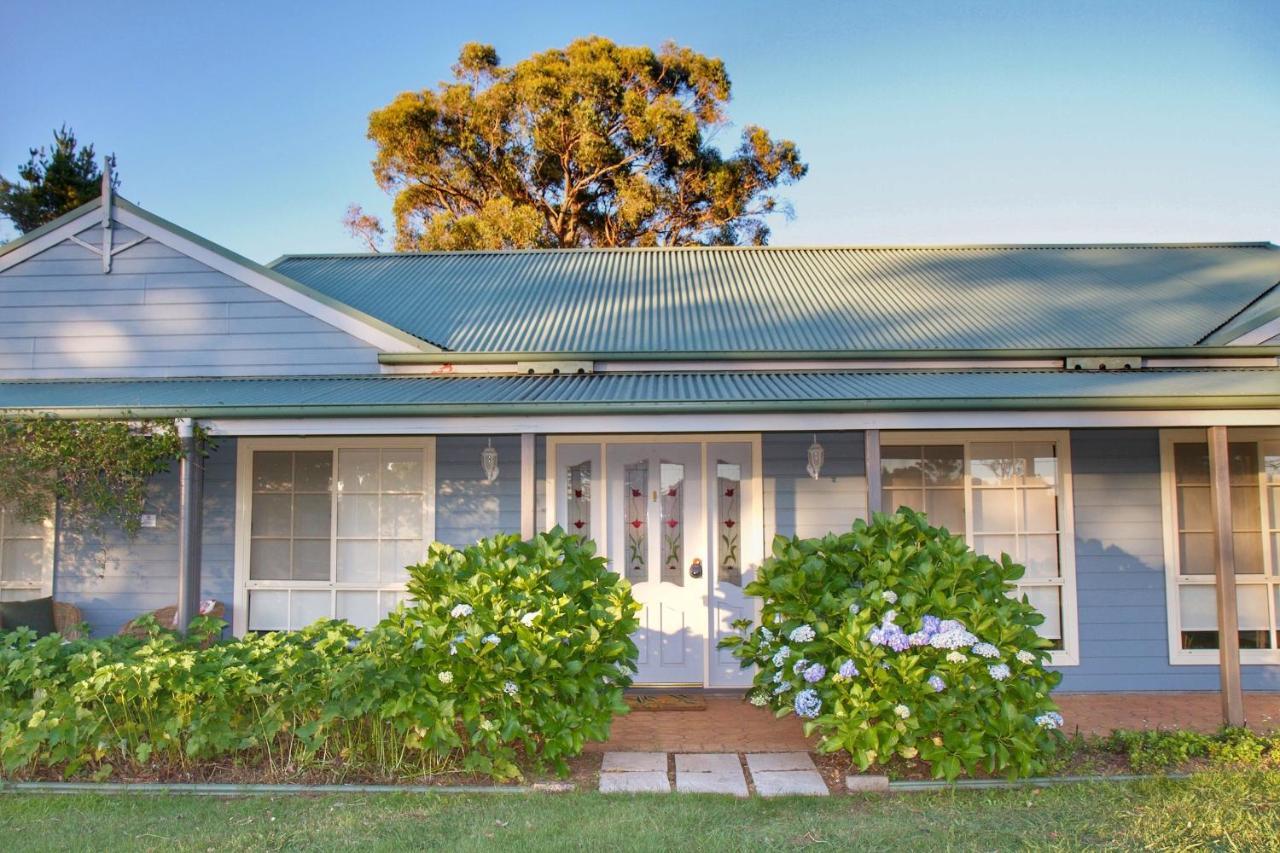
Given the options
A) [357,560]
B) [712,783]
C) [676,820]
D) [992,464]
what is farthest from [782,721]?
[357,560]

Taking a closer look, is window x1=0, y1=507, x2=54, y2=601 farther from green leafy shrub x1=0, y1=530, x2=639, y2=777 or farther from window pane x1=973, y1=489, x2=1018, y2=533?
window pane x1=973, y1=489, x2=1018, y2=533

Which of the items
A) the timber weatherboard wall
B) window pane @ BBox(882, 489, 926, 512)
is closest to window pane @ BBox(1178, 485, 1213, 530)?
window pane @ BBox(882, 489, 926, 512)

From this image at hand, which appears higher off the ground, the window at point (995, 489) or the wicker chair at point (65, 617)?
the window at point (995, 489)

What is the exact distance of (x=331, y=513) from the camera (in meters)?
8.58

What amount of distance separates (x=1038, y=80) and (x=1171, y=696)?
961 centimetres

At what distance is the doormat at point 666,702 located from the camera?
25.2 ft

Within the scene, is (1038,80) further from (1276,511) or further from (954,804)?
(954,804)

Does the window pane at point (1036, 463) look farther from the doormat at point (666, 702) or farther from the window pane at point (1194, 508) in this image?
the doormat at point (666, 702)

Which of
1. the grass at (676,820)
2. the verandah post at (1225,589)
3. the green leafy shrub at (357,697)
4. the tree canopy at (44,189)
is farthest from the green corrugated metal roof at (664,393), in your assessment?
the tree canopy at (44,189)

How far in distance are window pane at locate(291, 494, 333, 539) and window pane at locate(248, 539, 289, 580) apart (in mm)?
191

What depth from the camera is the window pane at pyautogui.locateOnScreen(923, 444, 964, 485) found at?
8.47 meters

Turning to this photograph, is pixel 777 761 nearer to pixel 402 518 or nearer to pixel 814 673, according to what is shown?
pixel 814 673

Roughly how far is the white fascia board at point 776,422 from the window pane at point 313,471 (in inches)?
61.5

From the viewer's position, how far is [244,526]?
Answer: 857 cm
